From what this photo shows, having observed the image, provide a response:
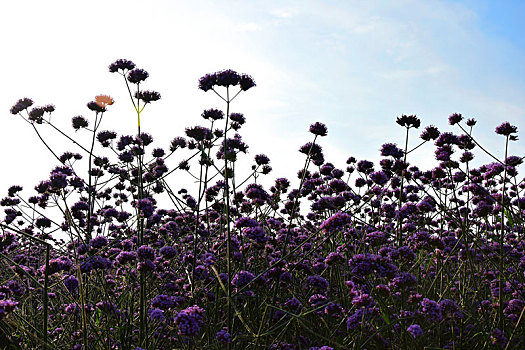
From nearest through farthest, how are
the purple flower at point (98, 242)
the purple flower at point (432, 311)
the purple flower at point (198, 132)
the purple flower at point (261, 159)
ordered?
the purple flower at point (432, 311) < the purple flower at point (98, 242) < the purple flower at point (198, 132) < the purple flower at point (261, 159)

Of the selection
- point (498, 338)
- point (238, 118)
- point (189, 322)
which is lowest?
point (498, 338)

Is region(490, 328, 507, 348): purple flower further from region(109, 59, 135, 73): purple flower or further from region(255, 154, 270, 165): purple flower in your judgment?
region(109, 59, 135, 73): purple flower

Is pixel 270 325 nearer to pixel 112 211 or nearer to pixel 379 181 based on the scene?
pixel 379 181

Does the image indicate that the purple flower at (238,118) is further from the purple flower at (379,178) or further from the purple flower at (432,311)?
the purple flower at (432,311)

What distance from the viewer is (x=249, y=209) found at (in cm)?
636

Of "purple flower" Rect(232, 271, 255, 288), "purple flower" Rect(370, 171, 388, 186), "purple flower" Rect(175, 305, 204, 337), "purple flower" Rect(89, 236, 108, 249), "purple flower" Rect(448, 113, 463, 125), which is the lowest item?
"purple flower" Rect(175, 305, 204, 337)

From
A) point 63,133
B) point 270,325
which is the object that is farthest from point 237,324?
point 63,133

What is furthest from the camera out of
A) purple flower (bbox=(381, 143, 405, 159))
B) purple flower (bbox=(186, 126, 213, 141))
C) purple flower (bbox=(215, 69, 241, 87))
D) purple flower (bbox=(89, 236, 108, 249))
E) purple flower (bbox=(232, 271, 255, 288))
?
purple flower (bbox=(381, 143, 405, 159))

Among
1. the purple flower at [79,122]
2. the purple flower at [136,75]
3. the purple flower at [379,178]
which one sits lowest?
the purple flower at [379,178]

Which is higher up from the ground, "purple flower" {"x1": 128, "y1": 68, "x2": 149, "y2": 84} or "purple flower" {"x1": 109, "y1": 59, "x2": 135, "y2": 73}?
"purple flower" {"x1": 109, "y1": 59, "x2": 135, "y2": 73}

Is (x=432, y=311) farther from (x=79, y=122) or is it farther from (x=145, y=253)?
(x=79, y=122)

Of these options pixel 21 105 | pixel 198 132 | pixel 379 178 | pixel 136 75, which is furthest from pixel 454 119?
pixel 21 105

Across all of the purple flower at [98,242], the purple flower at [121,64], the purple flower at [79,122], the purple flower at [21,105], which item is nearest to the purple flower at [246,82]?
the purple flower at [121,64]

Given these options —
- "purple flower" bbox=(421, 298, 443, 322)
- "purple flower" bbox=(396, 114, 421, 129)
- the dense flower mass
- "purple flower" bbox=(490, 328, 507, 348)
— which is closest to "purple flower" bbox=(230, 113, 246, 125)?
the dense flower mass
